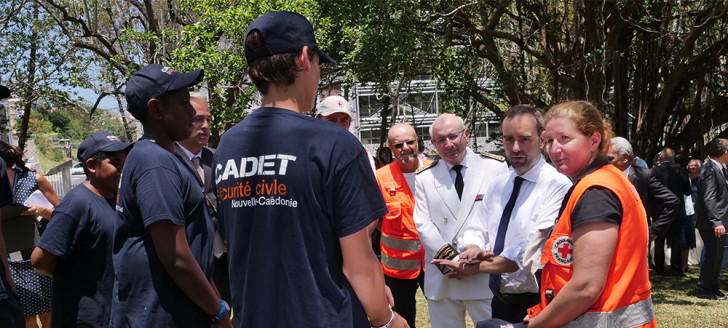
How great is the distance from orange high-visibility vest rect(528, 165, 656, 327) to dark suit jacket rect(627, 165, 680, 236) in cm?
676

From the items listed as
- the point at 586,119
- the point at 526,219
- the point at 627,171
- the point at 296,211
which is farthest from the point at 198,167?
the point at 627,171

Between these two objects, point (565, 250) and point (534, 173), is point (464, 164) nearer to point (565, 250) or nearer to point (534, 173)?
point (534, 173)

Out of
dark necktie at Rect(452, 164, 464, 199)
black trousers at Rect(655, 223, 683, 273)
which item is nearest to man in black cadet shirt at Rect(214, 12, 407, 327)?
dark necktie at Rect(452, 164, 464, 199)

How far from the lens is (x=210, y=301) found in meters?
2.79

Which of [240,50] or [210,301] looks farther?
[240,50]

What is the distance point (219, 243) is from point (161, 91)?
5.27 ft

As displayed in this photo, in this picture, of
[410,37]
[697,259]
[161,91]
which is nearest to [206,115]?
[161,91]

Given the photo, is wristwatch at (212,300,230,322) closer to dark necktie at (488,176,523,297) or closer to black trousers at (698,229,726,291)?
dark necktie at (488,176,523,297)

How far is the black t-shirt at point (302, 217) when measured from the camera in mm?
2076

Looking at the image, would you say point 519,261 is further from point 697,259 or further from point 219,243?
point 697,259

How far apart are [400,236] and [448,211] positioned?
2.59 feet

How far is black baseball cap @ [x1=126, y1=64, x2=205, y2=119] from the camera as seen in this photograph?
114 inches

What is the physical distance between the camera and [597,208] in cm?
250

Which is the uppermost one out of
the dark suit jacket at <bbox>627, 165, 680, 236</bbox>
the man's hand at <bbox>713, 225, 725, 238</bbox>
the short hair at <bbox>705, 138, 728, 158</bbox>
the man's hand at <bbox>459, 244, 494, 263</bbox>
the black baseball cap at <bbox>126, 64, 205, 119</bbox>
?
the black baseball cap at <bbox>126, 64, 205, 119</bbox>
